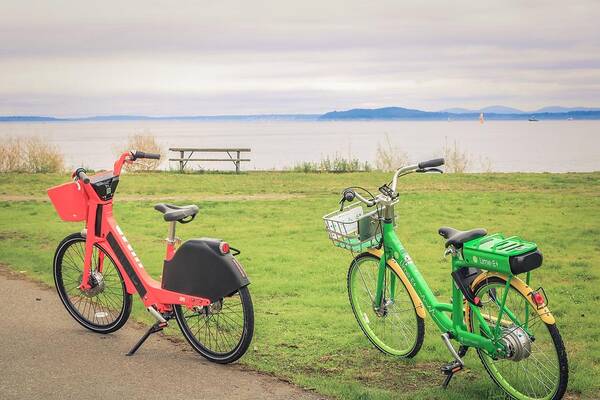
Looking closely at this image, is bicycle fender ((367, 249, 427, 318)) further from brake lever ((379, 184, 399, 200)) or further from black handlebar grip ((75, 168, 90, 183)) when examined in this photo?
black handlebar grip ((75, 168, 90, 183))

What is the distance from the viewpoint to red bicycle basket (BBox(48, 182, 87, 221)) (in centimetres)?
666

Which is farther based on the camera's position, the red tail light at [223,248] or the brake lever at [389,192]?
the red tail light at [223,248]

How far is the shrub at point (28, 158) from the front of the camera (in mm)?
25859

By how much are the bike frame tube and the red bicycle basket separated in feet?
8.69

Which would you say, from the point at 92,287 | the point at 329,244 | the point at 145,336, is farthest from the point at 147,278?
the point at 329,244

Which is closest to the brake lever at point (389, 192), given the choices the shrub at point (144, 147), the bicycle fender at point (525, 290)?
the bicycle fender at point (525, 290)

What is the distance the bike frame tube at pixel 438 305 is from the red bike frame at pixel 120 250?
1.73m

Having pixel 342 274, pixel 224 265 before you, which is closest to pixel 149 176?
pixel 342 274

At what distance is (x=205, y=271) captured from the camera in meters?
5.90

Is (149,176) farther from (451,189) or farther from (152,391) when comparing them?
(152,391)

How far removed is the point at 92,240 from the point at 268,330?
5.76ft

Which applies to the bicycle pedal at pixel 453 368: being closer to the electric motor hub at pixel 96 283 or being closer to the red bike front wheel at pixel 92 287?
the red bike front wheel at pixel 92 287

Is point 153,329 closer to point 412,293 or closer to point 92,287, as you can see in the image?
point 92,287

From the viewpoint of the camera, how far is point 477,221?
14.1 meters
